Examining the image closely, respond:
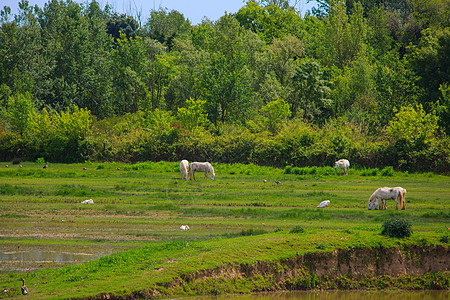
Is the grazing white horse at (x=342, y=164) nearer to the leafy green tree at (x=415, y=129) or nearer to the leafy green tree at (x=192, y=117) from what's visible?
the leafy green tree at (x=415, y=129)

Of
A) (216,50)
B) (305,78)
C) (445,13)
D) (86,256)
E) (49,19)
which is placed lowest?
(86,256)

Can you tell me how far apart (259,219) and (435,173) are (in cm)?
2666

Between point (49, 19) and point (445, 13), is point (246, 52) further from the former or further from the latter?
point (49, 19)

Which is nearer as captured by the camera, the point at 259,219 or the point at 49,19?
the point at 259,219

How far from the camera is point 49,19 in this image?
88625 mm

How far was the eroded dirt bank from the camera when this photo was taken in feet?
53.4

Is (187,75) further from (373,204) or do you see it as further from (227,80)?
(373,204)

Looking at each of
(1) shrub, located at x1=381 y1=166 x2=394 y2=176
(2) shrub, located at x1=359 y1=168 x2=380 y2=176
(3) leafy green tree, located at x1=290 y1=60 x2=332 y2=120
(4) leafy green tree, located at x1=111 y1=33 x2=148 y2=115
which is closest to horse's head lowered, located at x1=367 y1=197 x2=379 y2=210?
(2) shrub, located at x1=359 y1=168 x2=380 y2=176

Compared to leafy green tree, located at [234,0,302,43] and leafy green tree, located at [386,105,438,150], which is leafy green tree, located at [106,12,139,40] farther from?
leafy green tree, located at [386,105,438,150]

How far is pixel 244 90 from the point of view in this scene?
207 feet

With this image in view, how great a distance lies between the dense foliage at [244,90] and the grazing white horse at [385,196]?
20.4 metres

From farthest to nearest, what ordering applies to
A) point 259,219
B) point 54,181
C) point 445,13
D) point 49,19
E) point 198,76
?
point 49,19 < point 198,76 < point 445,13 < point 54,181 < point 259,219

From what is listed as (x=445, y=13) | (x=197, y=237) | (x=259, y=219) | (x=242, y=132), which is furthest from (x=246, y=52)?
(x=197, y=237)

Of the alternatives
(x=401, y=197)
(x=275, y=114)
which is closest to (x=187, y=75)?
(x=275, y=114)
